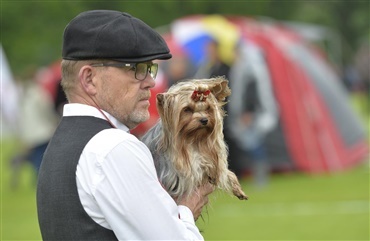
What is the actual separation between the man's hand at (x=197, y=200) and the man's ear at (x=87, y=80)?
0.54 m

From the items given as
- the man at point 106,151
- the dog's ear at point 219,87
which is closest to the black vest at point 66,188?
the man at point 106,151

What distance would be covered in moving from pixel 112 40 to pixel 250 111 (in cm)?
1140

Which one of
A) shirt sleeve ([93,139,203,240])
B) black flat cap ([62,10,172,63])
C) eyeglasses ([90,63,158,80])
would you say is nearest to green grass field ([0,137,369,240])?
eyeglasses ([90,63,158,80])

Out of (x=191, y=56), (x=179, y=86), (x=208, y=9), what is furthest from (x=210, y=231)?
(x=208, y=9)

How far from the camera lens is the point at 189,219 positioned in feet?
10.8

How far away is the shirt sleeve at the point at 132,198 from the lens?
3.03 m

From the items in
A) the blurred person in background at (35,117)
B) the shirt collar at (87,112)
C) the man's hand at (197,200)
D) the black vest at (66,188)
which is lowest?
the blurred person in background at (35,117)

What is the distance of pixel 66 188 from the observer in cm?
316

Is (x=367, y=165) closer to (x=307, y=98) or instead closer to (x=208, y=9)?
(x=307, y=98)

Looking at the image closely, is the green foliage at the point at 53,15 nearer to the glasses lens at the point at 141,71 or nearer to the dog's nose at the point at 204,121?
the dog's nose at the point at 204,121

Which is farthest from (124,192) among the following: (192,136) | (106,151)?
(192,136)

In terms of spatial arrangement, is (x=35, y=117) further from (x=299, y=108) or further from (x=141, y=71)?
(x=141, y=71)

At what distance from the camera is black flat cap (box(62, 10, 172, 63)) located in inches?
127

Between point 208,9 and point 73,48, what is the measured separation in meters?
39.0
